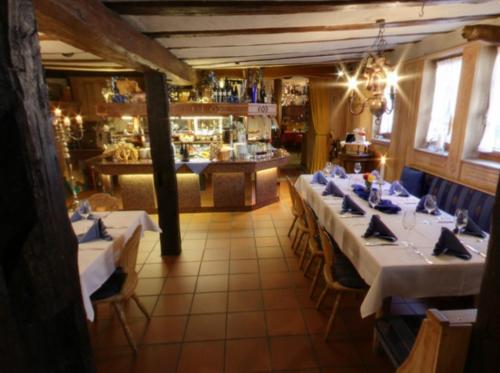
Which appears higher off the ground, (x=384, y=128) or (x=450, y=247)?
(x=384, y=128)

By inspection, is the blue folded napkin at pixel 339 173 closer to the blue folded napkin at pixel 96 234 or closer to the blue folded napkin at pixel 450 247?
the blue folded napkin at pixel 450 247

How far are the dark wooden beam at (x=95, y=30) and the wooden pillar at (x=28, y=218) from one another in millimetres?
826

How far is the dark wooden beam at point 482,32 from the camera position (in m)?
2.53

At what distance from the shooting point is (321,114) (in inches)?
318

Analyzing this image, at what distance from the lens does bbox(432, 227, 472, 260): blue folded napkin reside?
2.05 m

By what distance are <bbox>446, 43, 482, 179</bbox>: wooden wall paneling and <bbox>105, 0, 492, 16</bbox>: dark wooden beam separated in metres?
1.86

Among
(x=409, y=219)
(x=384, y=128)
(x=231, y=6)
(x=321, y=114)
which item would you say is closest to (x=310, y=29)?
(x=231, y=6)

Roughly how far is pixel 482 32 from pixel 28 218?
347 centimetres

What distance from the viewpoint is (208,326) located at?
262 cm

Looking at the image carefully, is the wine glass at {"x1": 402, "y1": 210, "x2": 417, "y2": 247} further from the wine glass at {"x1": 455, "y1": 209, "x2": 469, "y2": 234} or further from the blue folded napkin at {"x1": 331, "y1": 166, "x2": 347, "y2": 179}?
the blue folded napkin at {"x1": 331, "y1": 166, "x2": 347, "y2": 179}

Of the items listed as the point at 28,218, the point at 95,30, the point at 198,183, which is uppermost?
the point at 95,30

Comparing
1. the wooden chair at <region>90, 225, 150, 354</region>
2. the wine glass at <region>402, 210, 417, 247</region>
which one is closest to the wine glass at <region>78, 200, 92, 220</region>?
the wooden chair at <region>90, 225, 150, 354</region>

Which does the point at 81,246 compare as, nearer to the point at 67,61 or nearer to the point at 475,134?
the point at 67,61

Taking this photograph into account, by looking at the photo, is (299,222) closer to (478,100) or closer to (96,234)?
(96,234)
